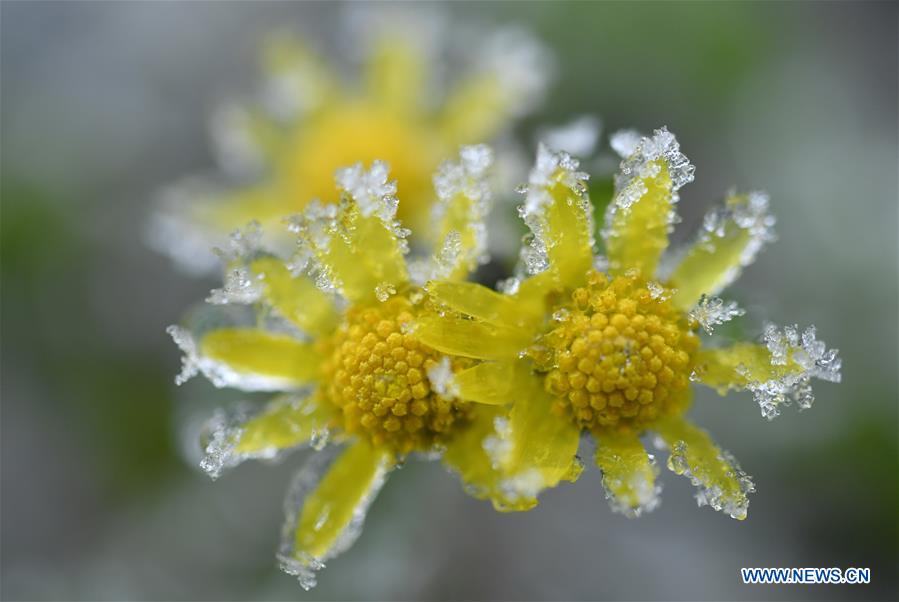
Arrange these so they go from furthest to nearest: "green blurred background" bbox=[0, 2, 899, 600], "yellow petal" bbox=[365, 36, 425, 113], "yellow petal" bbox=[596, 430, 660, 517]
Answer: "yellow petal" bbox=[365, 36, 425, 113] < "green blurred background" bbox=[0, 2, 899, 600] < "yellow petal" bbox=[596, 430, 660, 517]

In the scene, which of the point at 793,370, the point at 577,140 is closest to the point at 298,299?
the point at 577,140

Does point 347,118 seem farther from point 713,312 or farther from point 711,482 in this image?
point 711,482

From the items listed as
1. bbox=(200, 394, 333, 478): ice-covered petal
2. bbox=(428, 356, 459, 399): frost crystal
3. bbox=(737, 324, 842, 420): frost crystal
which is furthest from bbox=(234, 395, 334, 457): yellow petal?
bbox=(737, 324, 842, 420): frost crystal

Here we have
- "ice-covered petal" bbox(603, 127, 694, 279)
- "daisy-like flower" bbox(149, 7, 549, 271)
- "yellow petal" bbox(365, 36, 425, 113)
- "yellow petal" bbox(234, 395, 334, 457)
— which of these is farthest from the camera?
"yellow petal" bbox(365, 36, 425, 113)

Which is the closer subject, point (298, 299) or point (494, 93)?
point (298, 299)

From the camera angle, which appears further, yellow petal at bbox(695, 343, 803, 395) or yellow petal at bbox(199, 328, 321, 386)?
yellow petal at bbox(199, 328, 321, 386)

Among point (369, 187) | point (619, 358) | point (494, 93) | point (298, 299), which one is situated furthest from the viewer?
point (494, 93)

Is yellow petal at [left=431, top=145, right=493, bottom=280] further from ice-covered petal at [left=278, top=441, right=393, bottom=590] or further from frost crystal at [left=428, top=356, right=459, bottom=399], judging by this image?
ice-covered petal at [left=278, top=441, right=393, bottom=590]
